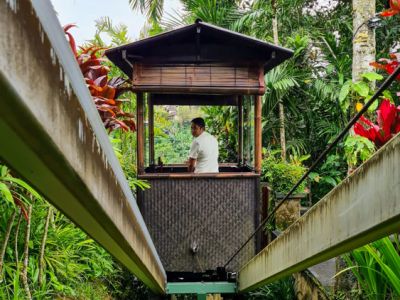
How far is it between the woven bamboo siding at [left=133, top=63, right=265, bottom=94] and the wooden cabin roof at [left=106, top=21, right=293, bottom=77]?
0.05 metres

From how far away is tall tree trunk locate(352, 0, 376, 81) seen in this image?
125 inches

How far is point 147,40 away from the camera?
348 cm

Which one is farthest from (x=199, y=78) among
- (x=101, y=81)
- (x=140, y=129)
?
(x=101, y=81)

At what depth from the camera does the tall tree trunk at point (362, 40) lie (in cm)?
317

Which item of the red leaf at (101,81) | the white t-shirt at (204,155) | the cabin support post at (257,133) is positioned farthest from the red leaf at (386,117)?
the white t-shirt at (204,155)

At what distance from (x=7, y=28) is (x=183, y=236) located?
142 inches

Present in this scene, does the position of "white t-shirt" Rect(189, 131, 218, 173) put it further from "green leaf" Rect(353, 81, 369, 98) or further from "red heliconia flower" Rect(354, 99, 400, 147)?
"red heliconia flower" Rect(354, 99, 400, 147)

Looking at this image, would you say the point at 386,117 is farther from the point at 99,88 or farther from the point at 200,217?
the point at 200,217

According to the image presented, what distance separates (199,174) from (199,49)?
3.56 ft

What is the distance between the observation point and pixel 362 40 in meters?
3.25

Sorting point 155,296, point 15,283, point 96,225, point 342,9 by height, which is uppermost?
point 342,9

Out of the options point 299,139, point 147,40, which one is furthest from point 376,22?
point 299,139

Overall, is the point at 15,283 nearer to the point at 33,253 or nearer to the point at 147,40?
the point at 33,253

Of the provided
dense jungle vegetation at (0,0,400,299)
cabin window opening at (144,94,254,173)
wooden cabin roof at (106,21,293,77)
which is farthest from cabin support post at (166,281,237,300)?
wooden cabin roof at (106,21,293,77)
